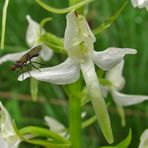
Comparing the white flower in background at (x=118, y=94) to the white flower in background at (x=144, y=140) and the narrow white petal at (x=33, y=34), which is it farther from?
the narrow white petal at (x=33, y=34)

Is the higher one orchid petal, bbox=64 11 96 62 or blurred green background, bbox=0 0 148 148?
orchid petal, bbox=64 11 96 62

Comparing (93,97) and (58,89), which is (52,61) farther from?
(93,97)

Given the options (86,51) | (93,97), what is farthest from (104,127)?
(86,51)

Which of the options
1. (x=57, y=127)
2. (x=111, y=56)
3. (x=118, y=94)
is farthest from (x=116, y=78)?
(x=111, y=56)

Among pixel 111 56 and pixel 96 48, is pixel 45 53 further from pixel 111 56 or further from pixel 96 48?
pixel 96 48

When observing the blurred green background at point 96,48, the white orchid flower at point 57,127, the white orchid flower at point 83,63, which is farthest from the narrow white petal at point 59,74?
the blurred green background at point 96,48

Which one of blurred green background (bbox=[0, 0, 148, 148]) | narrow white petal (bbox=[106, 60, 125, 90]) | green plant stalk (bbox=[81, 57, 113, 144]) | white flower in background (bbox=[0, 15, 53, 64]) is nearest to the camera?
green plant stalk (bbox=[81, 57, 113, 144])

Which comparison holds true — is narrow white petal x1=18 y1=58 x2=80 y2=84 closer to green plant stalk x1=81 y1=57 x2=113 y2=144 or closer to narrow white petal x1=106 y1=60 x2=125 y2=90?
green plant stalk x1=81 y1=57 x2=113 y2=144

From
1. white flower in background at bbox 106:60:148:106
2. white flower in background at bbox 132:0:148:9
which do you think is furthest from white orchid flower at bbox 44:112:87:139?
white flower in background at bbox 132:0:148:9

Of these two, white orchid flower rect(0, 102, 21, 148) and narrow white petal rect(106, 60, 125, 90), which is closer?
white orchid flower rect(0, 102, 21, 148)
